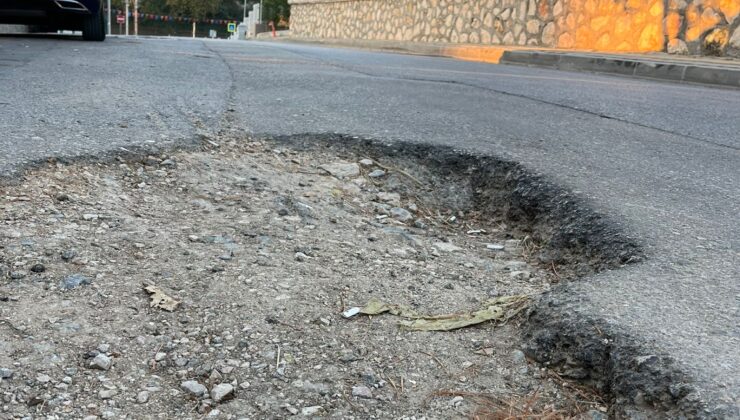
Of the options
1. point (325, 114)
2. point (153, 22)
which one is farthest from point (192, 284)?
point (153, 22)

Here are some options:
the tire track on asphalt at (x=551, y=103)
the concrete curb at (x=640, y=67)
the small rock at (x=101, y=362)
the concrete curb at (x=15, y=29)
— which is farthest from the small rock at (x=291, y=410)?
the concrete curb at (x=15, y=29)

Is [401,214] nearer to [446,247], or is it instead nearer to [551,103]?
[446,247]

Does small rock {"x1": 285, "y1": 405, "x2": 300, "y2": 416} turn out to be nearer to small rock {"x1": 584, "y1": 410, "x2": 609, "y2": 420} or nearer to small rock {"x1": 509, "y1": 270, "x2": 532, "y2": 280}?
small rock {"x1": 584, "y1": 410, "x2": 609, "y2": 420}

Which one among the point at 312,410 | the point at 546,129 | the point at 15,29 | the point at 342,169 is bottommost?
the point at 312,410

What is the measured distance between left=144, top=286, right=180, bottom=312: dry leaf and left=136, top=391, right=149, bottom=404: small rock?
28 cm

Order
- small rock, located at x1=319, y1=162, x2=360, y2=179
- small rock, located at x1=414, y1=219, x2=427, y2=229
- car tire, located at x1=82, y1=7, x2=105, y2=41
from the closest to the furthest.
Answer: small rock, located at x1=414, y1=219, x2=427, y2=229 < small rock, located at x1=319, y1=162, x2=360, y2=179 < car tire, located at x1=82, y1=7, x2=105, y2=41

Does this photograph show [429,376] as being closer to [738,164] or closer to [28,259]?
[28,259]

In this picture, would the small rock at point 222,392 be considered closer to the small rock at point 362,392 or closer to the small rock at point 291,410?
the small rock at point 291,410

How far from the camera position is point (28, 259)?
1548 millimetres

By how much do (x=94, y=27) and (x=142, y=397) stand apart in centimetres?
780

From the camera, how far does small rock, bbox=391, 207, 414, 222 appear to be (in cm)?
228

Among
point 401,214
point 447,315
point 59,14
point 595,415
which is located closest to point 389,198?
point 401,214

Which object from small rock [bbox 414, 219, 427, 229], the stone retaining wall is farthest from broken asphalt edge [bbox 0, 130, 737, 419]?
the stone retaining wall

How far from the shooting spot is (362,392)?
125cm
